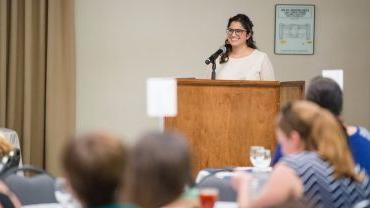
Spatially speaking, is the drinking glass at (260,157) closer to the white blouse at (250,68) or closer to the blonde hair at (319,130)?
the blonde hair at (319,130)

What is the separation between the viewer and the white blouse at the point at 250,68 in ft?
14.9

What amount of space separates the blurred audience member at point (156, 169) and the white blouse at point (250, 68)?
9.83ft

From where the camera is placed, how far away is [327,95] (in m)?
2.76

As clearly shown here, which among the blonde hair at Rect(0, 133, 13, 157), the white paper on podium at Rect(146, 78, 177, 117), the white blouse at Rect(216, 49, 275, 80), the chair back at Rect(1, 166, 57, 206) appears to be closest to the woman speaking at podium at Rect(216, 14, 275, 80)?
the white blouse at Rect(216, 49, 275, 80)

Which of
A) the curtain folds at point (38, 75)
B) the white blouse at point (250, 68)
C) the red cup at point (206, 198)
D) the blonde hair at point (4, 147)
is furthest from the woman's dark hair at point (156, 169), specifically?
the curtain folds at point (38, 75)

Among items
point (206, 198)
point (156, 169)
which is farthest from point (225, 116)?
point (156, 169)

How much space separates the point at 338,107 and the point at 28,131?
11.2 ft

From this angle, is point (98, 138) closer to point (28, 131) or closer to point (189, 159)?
point (189, 159)

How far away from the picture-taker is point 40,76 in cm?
555

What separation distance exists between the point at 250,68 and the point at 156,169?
3085 mm

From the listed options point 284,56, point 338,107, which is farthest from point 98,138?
point 284,56

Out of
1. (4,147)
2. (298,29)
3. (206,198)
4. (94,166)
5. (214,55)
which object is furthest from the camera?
(298,29)

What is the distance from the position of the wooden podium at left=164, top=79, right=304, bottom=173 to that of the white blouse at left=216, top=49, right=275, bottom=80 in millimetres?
594

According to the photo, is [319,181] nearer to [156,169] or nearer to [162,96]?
[156,169]
